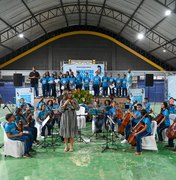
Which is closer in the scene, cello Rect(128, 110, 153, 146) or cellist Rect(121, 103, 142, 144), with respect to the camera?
cello Rect(128, 110, 153, 146)

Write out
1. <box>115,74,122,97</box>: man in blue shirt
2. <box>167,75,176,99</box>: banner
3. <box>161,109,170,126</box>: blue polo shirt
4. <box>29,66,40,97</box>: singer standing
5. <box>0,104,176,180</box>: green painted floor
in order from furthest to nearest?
<box>167,75,176,99</box>: banner < <box>115,74,122,97</box>: man in blue shirt < <box>29,66,40,97</box>: singer standing < <box>161,109,170,126</box>: blue polo shirt < <box>0,104,176,180</box>: green painted floor

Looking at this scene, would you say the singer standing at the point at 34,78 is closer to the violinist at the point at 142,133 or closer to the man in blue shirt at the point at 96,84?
the man in blue shirt at the point at 96,84

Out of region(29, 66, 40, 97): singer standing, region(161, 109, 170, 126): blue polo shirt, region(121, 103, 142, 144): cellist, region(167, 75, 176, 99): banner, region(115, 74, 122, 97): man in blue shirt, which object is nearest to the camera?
region(121, 103, 142, 144): cellist

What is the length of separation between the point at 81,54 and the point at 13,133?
1981cm

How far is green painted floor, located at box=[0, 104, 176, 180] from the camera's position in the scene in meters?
5.14

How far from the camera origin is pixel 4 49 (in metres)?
22.5

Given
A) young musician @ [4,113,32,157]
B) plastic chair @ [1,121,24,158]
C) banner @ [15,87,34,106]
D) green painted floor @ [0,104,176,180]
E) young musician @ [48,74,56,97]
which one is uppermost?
young musician @ [48,74,56,97]

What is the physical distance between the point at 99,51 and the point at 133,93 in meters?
11.2

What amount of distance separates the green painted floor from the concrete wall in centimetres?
1880

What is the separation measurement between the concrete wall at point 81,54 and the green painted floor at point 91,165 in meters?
18.8

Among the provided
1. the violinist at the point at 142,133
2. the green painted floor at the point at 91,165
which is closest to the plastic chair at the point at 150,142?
the green painted floor at the point at 91,165

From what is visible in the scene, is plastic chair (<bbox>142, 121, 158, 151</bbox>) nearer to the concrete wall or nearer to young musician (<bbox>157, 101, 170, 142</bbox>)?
young musician (<bbox>157, 101, 170, 142</bbox>)

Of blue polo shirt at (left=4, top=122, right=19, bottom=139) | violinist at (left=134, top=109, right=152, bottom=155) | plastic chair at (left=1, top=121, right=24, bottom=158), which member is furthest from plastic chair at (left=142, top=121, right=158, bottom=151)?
blue polo shirt at (left=4, top=122, right=19, bottom=139)

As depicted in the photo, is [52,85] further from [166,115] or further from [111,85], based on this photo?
[166,115]
